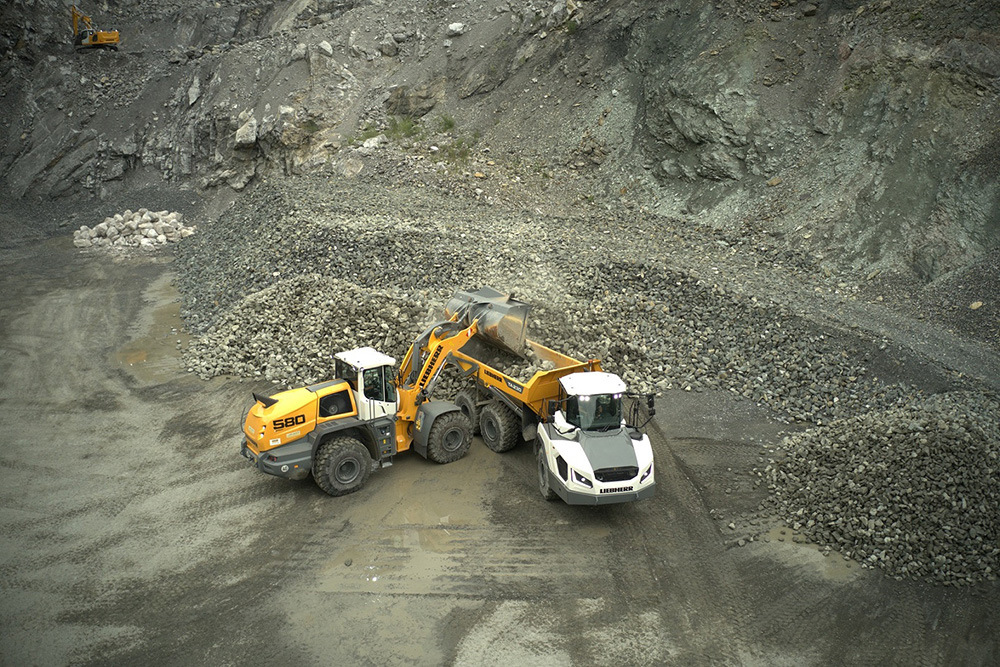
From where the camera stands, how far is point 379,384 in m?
10.2

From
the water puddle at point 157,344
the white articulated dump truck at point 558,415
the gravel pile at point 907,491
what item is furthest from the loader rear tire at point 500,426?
the water puddle at point 157,344

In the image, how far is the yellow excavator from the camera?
32.5 m

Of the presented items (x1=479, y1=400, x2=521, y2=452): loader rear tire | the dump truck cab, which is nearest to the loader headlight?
the dump truck cab

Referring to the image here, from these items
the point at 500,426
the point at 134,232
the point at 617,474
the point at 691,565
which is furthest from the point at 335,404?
the point at 134,232

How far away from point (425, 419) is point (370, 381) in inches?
39.9

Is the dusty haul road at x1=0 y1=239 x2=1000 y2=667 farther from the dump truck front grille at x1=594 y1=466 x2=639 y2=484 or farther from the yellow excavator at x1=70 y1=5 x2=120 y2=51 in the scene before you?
the yellow excavator at x1=70 y1=5 x2=120 y2=51

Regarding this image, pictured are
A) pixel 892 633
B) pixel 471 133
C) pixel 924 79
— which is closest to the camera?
pixel 892 633

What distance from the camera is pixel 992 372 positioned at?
1205 cm

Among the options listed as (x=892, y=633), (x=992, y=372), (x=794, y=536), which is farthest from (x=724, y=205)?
(x=892, y=633)

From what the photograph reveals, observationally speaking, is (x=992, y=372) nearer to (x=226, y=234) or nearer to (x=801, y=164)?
(x=801, y=164)

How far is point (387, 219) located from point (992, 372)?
13463 mm

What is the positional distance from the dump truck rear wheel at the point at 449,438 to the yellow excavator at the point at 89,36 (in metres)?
31.4

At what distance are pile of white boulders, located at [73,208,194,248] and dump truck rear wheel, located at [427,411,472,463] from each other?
1833cm

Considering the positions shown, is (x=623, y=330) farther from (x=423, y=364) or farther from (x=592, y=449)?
(x=592, y=449)
